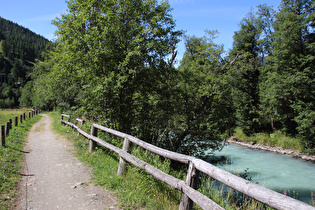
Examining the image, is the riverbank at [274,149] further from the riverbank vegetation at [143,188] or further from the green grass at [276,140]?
the riverbank vegetation at [143,188]

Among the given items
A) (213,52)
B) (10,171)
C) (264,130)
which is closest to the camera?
(10,171)

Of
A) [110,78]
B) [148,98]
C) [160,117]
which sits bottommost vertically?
[160,117]

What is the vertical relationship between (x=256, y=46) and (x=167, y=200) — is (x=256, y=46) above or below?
above

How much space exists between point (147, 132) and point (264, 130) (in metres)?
25.7

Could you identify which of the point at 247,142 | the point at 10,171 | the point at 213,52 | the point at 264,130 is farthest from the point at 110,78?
the point at 264,130

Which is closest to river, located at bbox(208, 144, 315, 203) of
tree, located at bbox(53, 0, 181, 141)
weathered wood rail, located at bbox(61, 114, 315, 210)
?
tree, located at bbox(53, 0, 181, 141)

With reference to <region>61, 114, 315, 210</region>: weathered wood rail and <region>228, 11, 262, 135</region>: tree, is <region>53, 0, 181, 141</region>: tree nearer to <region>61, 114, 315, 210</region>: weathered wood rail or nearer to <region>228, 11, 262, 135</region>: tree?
<region>61, 114, 315, 210</region>: weathered wood rail

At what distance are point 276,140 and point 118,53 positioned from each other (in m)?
23.5

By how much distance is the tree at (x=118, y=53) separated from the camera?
8.31 meters

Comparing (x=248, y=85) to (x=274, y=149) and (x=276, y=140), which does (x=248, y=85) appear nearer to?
(x=276, y=140)

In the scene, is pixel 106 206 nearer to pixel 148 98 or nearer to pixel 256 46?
pixel 148 98

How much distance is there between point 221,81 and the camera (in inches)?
460

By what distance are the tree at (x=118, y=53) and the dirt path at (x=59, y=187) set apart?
8.44 ft

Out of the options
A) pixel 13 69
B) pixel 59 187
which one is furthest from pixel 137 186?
pixel 13 69
